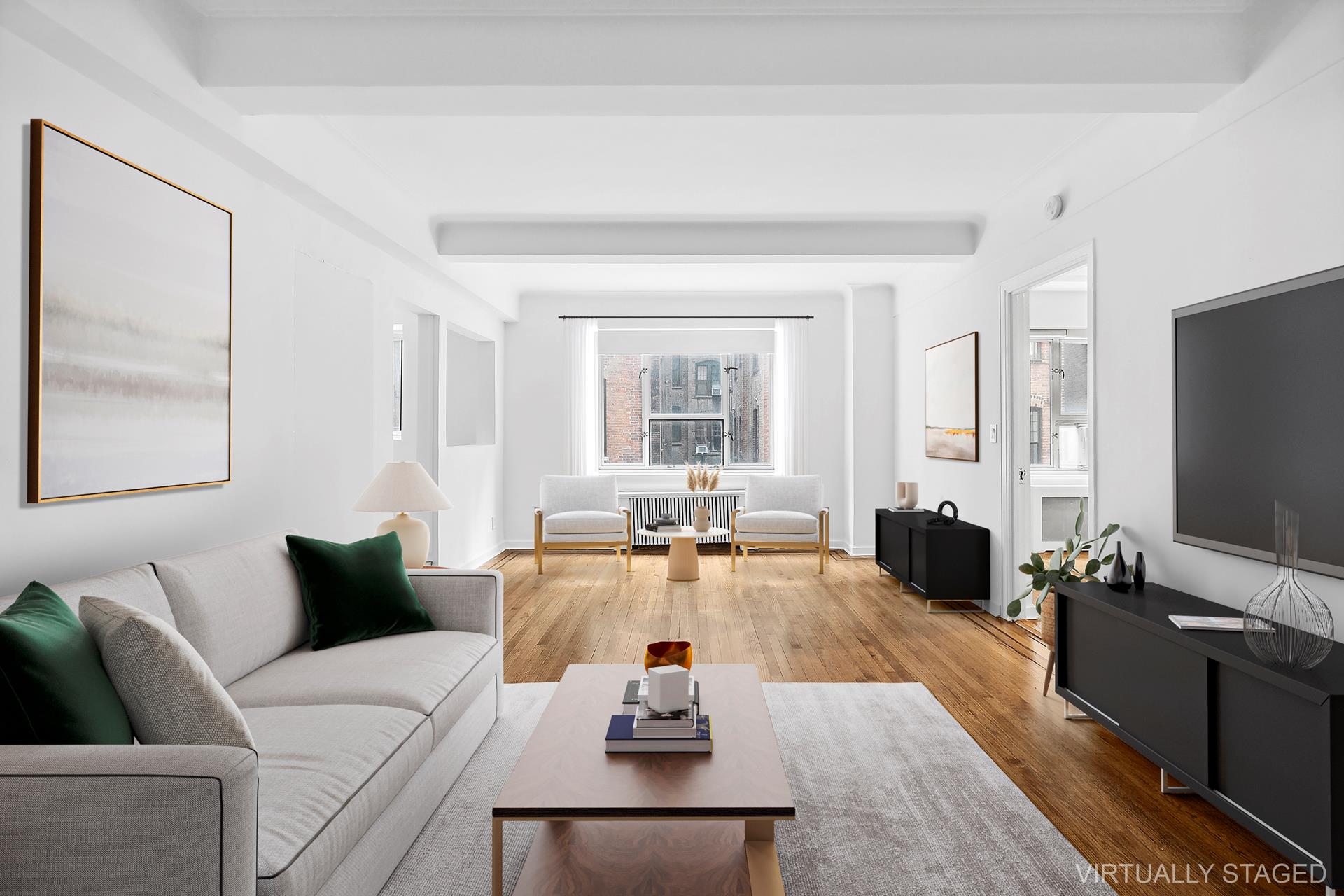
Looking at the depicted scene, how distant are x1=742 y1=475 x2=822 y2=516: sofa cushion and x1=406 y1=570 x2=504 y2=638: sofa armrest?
4.13 metres

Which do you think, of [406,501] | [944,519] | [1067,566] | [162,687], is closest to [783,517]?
[944,519]

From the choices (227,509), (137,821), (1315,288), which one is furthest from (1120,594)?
(227,509)

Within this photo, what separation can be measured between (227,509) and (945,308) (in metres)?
5.01

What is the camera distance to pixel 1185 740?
241cm

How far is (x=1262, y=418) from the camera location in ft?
8.46

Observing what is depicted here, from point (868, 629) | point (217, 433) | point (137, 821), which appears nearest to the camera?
point (137, 821)

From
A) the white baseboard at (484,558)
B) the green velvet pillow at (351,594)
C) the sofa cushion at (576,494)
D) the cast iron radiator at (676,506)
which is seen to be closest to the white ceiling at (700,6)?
the green velvet pillow at (351,594)

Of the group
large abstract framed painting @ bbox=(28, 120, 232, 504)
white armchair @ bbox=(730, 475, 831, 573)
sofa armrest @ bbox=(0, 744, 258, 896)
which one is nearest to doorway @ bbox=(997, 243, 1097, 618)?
white armchair @ bbox=(730, 475, 831, 573)

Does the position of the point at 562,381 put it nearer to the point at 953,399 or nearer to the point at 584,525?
the point at 584,525

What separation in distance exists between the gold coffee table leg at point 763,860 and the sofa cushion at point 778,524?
4683 millimetres

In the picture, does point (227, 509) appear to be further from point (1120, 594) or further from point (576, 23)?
point (1120, 594)

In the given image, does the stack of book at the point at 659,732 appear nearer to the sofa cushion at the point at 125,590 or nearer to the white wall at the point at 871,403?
the sofa cushion at the point at 125,590

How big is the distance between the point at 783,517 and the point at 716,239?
2509 millimetres

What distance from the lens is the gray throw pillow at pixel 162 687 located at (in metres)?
1.54
